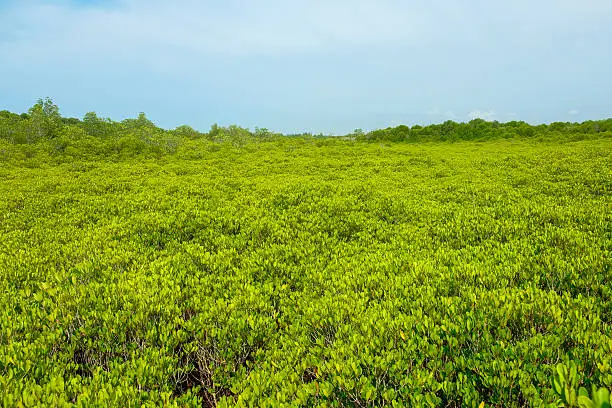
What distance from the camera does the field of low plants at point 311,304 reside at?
4.17 meters

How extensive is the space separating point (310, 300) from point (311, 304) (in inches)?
17.0

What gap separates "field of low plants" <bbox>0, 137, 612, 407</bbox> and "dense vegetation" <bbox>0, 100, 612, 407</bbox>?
36 mm

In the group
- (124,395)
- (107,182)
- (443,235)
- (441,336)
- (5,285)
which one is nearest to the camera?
(124,395)

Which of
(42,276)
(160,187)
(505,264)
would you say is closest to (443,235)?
(505,264)

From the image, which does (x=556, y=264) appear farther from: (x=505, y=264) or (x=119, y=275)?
(x=119, y=275)

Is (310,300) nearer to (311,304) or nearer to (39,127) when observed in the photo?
(311,304)

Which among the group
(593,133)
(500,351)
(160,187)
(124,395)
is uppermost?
(593,133)

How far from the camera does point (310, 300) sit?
22.3 ft

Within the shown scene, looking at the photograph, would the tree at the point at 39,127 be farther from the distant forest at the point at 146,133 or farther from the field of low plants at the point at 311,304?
the field of low plants at the point at 311,304

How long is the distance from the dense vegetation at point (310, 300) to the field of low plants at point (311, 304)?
36 mm

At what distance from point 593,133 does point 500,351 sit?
184 feet

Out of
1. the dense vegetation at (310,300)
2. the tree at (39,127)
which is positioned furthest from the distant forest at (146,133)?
the dense vegetation at (310,300)

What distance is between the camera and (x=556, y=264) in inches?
269

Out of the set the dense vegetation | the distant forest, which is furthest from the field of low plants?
the distant forest
